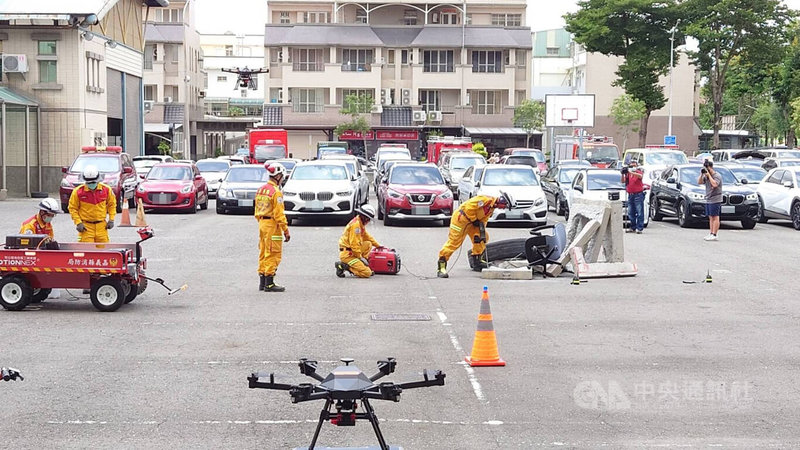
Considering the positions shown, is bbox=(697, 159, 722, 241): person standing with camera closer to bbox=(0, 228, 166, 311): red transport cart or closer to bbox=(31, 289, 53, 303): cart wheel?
bbox=(0, 228, 166, 311): red transport cart

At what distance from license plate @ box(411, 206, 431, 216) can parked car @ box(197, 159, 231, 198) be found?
42.3 ft

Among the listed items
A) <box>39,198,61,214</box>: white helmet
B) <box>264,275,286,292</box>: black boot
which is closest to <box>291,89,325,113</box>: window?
<box>264,275,286,292</box>: black boot

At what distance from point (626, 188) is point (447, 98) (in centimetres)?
5927

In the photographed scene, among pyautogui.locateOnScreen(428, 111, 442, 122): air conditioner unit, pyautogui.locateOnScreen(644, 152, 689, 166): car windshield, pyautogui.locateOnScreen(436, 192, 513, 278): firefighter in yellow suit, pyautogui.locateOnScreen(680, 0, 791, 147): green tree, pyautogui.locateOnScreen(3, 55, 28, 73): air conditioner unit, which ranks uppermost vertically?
pyautogui.locateOnScreen(680, 0, 791, 147): green tree

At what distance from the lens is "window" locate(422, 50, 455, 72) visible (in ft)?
274

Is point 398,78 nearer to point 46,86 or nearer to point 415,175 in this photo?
point 46,86

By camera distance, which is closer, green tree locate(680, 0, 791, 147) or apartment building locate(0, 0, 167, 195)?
apartment building locate(0, 0, 167, 195)

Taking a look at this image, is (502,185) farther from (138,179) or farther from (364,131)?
(364,131)

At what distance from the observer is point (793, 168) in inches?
1137

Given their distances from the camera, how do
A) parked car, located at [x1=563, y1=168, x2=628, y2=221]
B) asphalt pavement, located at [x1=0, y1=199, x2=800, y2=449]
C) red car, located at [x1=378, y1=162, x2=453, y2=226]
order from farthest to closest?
parked car, located at [x1=563, y1=168, x2=628, y2=221] → red car, located at [x1=378, y1=162, x2=453, y2=226] → asphalt pavement, located at [x1=0, y1=199, x2=800, y2=449]

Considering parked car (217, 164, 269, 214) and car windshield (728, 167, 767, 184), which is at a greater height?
car windshield (728, 167, 767, 184)

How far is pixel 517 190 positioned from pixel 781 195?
7.16m

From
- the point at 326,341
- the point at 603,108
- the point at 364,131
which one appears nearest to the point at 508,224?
the point at 326,341

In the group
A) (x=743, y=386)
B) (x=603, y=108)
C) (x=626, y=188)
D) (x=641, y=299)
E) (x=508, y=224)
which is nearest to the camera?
(x=743, y=386)
